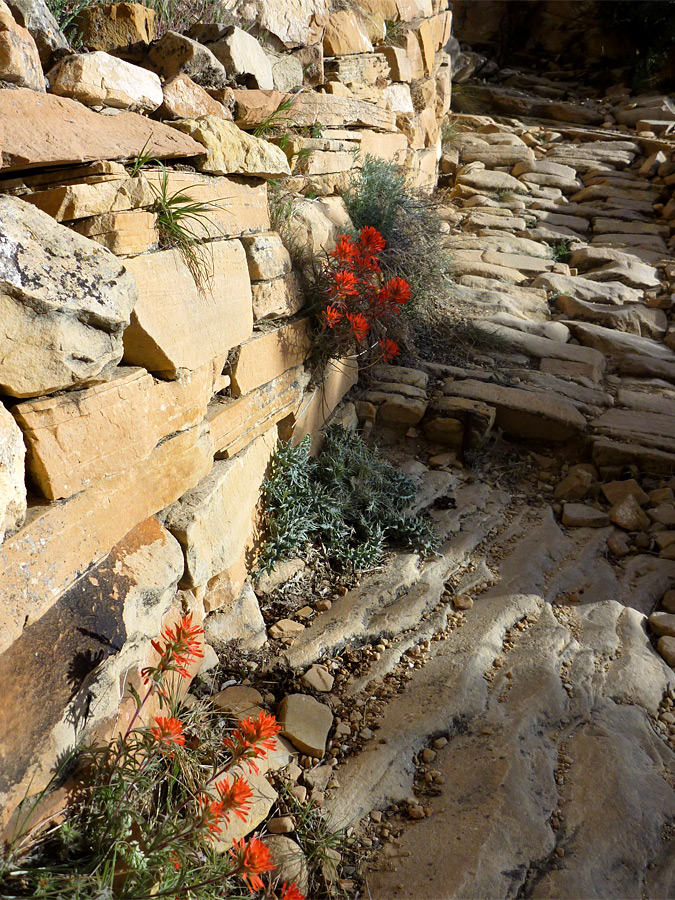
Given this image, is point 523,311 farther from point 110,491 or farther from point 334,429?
point 110,491

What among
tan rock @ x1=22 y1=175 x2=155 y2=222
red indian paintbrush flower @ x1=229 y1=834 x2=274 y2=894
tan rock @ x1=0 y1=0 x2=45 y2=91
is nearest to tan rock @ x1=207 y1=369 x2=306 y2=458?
tan rock @ x1=22 y1=175 x2=155 y2=222

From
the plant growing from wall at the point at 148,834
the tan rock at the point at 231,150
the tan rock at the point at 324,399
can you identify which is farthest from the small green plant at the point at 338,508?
the tan rock at the point at 231,150

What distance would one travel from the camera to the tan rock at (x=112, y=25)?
97.0 inches

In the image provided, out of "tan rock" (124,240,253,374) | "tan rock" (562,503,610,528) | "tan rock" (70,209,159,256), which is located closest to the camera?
"tan rock" (70,209,159,256)

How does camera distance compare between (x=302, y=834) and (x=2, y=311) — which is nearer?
(x=2, y=311)

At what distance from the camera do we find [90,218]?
2117mm

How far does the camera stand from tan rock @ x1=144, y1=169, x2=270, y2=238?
2.42 metres

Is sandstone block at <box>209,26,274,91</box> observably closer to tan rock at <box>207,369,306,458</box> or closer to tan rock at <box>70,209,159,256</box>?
tan rock at <box>70,209,159,256</box>

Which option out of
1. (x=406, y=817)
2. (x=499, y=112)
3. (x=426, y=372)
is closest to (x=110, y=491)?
(x=406, y=817)

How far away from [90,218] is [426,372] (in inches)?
110

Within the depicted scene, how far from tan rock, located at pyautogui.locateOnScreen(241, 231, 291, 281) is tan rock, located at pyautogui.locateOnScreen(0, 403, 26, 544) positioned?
1452mm

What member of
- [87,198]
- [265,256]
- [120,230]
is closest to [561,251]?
[265,256]

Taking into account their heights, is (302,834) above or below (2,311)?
below

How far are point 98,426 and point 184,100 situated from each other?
141 centimetres
